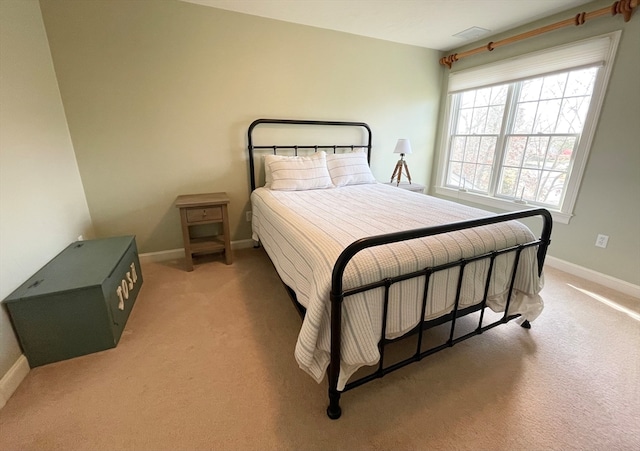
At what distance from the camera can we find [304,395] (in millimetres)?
1366

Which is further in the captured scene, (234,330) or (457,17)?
(457,17)

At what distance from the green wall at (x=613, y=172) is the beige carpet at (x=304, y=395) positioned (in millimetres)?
700

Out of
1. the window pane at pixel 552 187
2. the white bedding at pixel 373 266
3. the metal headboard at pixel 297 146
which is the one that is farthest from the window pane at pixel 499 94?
the white bedding at pixel 373 266

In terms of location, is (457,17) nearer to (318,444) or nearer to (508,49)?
(508,49)

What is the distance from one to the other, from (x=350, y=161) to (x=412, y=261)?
6.56 ft

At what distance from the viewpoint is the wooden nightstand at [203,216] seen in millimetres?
2443

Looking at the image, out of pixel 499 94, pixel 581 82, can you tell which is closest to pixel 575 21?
pixel 581 82

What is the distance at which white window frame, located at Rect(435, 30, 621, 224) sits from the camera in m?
2.27

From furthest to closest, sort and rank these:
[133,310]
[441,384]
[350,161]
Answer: [350,161]
[133,310]
[441,384]

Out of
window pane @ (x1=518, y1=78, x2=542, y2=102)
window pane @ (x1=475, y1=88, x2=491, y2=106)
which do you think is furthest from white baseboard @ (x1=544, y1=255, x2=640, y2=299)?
window pane @ (x1=475, y1=88, x2=491, y2=106)

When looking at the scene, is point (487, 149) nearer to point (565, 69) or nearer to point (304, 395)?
point (565, 69)

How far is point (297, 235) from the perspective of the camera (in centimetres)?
154

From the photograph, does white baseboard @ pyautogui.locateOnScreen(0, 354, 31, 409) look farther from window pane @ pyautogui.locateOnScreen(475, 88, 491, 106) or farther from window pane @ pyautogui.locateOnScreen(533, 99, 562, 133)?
window pane @ pyautogui.locateOnScreen(475, 88, 491, 106)

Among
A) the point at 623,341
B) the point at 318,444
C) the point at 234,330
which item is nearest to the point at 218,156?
the point at 234,330
